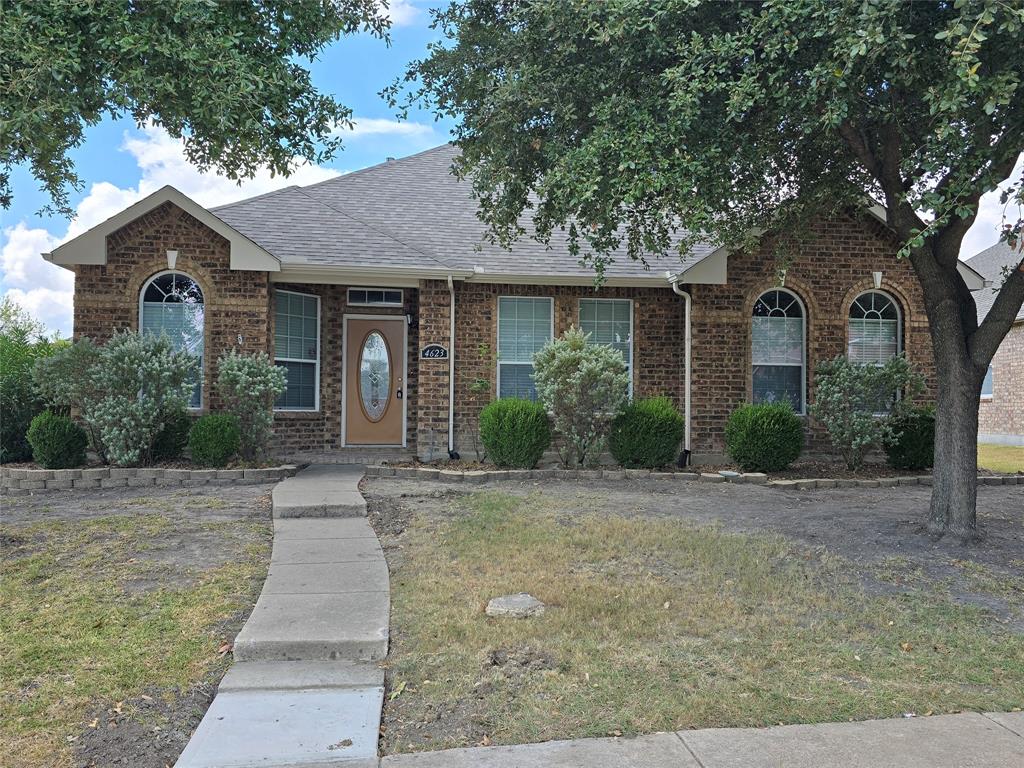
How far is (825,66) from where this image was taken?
5465 millimetres

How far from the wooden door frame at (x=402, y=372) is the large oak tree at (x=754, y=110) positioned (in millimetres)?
4924

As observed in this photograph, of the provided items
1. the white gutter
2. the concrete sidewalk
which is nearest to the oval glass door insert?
the white gutter

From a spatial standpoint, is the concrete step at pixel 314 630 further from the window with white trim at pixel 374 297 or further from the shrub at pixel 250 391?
the window with white trim at pixel 374 297

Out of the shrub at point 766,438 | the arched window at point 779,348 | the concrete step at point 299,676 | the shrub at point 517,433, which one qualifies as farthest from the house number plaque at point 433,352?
the concrete step at point 299,676

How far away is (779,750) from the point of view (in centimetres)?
321

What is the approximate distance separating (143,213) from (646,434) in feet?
26.3

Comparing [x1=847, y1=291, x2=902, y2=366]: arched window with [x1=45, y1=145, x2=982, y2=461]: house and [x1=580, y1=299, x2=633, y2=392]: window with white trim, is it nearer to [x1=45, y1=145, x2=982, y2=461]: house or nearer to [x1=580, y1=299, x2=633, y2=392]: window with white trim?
[x1=45, y1=145, x2=982, y2=461]: house

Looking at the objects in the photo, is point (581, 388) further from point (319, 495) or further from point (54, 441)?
point (54, 441)

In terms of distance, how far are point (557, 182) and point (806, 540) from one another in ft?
13.0

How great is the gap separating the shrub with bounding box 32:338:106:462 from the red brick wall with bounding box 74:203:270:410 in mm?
1104

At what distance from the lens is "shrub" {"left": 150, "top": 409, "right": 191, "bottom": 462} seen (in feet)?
34.0

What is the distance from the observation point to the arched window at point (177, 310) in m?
11.1

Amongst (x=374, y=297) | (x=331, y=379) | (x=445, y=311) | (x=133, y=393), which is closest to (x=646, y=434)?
(x=445, y=311)

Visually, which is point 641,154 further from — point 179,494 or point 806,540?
point 179,494
